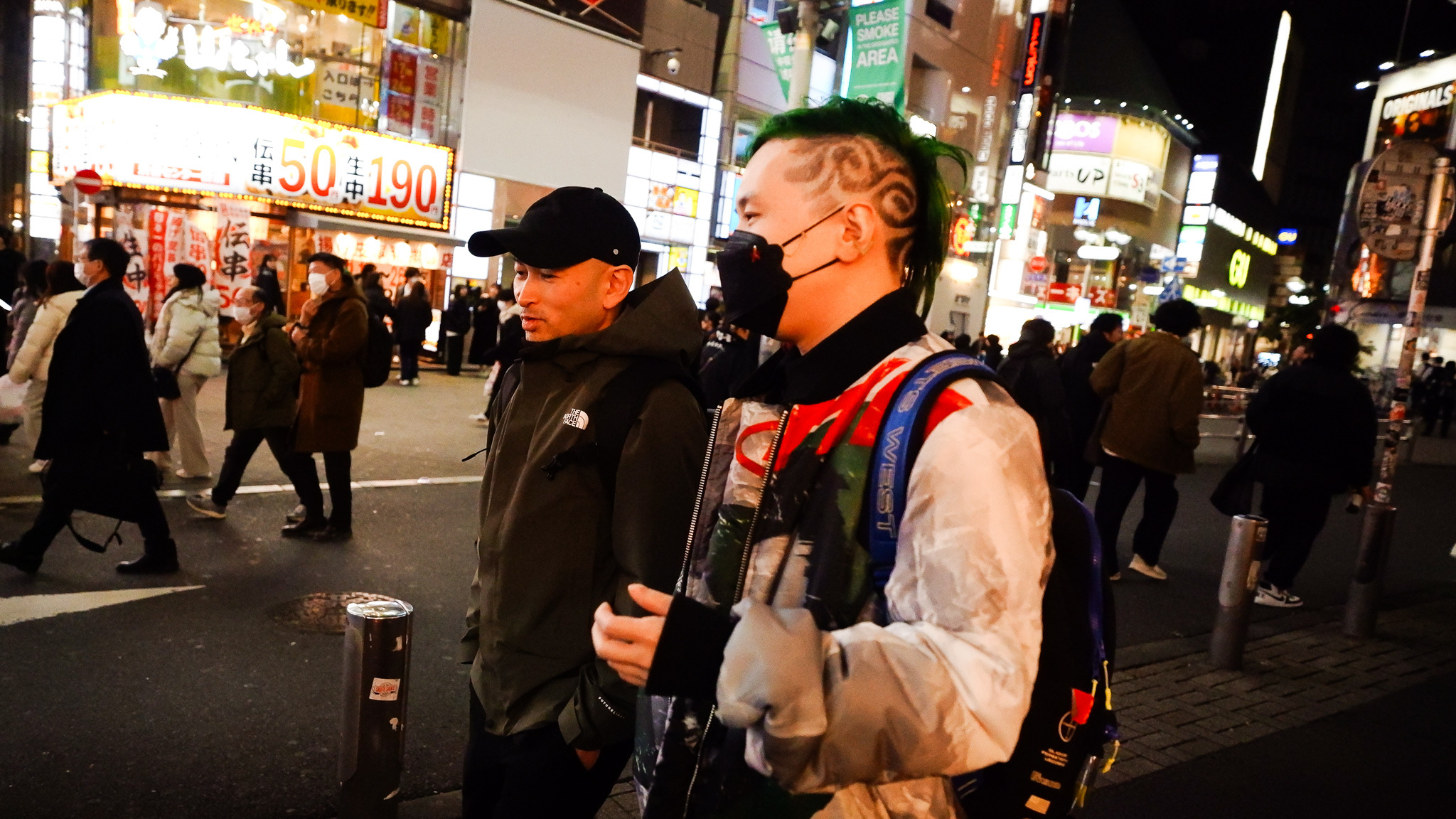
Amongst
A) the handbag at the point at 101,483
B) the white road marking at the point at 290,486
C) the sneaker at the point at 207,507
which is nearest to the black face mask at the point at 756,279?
the handbag at the point at 101,483

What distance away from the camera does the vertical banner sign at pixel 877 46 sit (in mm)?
21250

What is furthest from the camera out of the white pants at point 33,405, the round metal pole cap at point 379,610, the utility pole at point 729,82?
the utility pole at point 729,82

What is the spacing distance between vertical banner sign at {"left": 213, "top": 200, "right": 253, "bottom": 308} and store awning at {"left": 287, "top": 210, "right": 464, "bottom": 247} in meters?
2.96

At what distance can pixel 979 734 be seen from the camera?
1.07m

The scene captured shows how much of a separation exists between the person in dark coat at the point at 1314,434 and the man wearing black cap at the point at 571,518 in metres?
6.22

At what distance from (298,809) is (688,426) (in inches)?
86.8

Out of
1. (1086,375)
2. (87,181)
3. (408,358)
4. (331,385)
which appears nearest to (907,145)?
(331,385)

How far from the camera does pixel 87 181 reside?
1524 centimetres

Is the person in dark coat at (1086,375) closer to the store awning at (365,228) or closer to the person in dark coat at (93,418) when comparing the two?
the person in dark coat at (93,418)

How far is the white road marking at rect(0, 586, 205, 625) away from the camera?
474cm

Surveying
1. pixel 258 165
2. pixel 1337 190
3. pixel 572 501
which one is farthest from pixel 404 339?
pixel 1337 190

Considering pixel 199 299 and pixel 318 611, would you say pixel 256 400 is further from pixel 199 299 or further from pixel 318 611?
pixel 318 611

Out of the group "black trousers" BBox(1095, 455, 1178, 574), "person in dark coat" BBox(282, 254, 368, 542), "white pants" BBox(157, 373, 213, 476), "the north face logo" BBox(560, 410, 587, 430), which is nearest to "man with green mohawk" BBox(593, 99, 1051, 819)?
→ "the north face logo" BBox(560, 410, 587, 430)

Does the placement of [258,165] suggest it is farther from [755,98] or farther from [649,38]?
[755,98]
